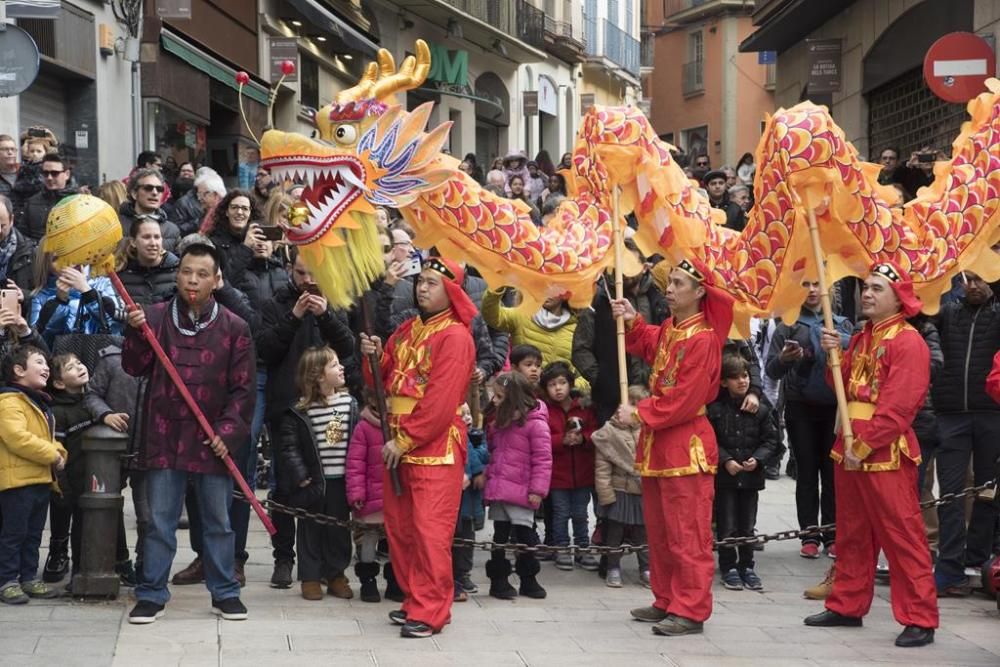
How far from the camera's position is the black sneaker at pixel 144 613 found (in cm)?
757

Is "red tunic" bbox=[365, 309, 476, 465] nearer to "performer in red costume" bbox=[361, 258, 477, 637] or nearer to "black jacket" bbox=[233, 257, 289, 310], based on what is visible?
"performer in red costume" bbox=[361, 258, 477, 637]

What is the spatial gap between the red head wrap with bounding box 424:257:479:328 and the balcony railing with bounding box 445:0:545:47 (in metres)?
22.9

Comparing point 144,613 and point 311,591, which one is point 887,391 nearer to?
point 311,591

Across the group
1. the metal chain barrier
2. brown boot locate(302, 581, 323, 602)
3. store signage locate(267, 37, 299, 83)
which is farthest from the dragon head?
store signage locate(267, 37, 299, 83)

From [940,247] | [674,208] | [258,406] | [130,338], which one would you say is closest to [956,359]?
[940,247]

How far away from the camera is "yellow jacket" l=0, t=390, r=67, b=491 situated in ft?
25.8

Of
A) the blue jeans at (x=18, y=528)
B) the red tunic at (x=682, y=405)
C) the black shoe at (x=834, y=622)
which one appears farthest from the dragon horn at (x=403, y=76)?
the black shoe at (x=834, y=622)

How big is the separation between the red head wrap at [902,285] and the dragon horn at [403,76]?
2.36 metres

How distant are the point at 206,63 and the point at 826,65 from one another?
8256 mm

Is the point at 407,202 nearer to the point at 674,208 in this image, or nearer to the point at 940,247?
the point at 674,208

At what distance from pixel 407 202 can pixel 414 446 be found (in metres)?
1.14

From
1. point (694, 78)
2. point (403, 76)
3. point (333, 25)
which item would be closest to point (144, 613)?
point (403, 76)

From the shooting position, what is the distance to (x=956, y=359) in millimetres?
8977

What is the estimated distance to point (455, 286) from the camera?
7.82 m
